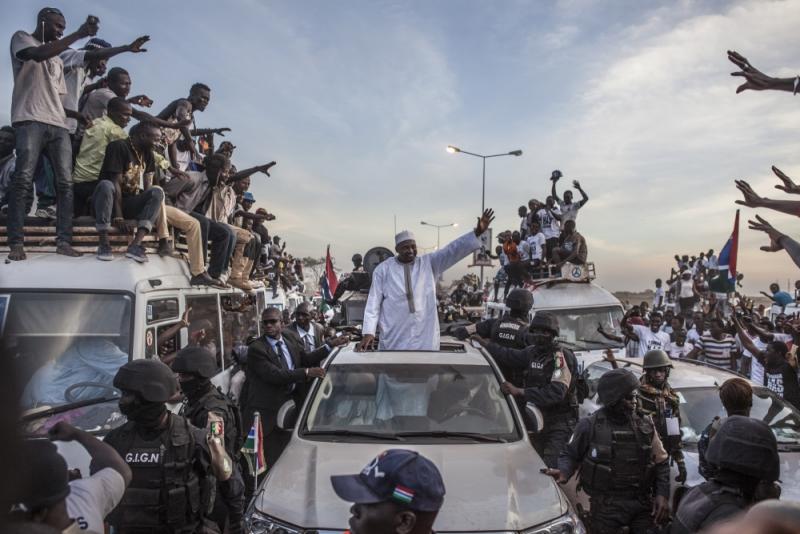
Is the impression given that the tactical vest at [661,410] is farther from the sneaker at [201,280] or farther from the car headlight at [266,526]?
the sneaker at [201,280]

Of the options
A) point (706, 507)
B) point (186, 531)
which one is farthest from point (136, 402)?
point (706, 507)

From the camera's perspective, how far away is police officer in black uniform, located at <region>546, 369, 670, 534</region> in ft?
12.5

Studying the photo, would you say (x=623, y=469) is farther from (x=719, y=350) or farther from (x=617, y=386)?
(x=719, y=350)

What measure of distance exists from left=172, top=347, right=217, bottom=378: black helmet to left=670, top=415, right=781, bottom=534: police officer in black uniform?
108 inches

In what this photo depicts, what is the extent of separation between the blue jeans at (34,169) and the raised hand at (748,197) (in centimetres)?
493

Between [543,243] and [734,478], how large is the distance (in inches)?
432

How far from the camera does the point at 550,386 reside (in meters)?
4.98

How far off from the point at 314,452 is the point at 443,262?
2439mm

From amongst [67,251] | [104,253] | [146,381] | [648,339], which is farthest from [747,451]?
[648,339]

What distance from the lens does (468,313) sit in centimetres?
2038

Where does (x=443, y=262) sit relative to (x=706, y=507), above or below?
above

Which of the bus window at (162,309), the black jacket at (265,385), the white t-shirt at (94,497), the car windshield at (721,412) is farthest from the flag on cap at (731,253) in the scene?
the white t-shirt at (94,497)

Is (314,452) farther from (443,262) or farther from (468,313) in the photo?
(468,313)

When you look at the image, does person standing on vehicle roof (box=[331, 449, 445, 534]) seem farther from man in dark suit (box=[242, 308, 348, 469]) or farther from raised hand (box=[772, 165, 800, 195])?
man in dark suit (box=[242, 308, 348, 469])
